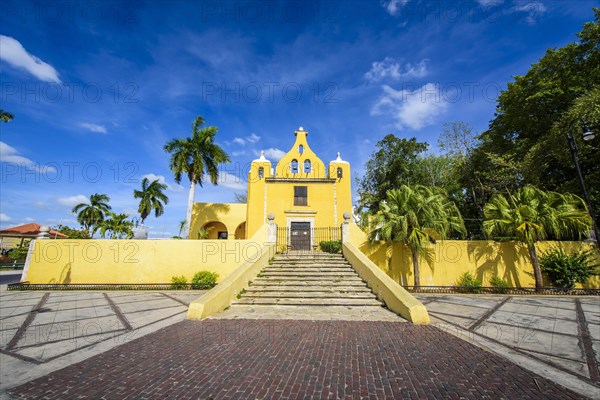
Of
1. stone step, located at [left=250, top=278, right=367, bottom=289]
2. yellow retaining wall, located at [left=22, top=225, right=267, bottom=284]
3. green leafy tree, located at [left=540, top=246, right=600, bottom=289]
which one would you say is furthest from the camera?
yellow retaining wall, located at [left=22, top=225, right=267, bottom=284]

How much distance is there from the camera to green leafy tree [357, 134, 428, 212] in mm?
25422

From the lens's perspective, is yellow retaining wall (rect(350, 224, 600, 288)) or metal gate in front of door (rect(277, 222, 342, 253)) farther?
metal gate in front of door (rect(277, 222, 342, 253))

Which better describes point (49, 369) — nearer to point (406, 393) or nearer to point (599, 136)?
point (406, 393)

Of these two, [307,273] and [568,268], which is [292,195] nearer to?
[307,273]

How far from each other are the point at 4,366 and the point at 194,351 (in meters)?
2.77

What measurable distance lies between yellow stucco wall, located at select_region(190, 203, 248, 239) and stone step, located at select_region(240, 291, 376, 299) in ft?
46.4

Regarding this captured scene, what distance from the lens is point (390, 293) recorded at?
7.35m

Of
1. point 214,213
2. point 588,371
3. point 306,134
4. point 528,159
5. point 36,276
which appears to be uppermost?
point 306,134

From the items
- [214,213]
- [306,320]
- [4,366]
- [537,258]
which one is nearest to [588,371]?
[306,320]

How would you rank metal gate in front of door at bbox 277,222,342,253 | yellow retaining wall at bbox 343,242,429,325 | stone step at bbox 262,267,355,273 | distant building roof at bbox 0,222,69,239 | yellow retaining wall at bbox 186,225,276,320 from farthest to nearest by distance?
distant building roof at bbox 0,222,69,239 → metal gate in front of door at bbox 277,222,342,253 → stone step at bbox 262,267,355,273 → yellow retaining wall at bbox 186,225,276,320 → yellow retaining wall at bbox 343,242,429,325

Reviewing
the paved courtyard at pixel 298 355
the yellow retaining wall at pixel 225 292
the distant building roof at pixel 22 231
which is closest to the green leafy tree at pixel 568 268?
the paved courtyard at pixel 298 355

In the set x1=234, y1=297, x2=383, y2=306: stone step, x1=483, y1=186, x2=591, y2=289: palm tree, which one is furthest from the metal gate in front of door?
x1=483, y1=186, x2=591, y2=289: palm tree

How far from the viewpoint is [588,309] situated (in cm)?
798

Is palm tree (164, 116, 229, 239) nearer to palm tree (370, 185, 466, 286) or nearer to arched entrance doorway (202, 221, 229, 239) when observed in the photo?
arched entrance doorway (202, 221, 229, 239)
